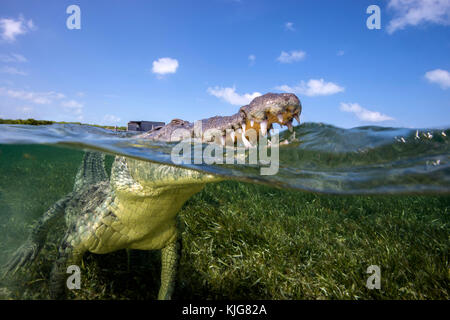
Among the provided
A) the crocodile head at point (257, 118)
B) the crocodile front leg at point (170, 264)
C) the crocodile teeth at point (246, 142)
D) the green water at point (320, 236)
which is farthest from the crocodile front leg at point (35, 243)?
the crocodile teeth at point (246, 142)

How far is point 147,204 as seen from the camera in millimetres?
2154

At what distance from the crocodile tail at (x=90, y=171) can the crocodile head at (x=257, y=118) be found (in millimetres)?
1610

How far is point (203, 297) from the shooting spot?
268 cm

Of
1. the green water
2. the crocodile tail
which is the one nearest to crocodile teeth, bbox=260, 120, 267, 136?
the green water

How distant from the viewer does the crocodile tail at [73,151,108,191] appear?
11.0 ft

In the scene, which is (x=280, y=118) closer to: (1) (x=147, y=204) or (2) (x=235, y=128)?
(2) (x=235, y=128)

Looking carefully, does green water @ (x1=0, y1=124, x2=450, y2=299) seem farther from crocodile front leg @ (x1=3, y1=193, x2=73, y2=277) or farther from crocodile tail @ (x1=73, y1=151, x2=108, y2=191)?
crocodile tail @ (x1=73, y1=151, x2=108, y2=191)

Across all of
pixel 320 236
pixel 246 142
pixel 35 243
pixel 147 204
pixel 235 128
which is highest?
pixel 235 128

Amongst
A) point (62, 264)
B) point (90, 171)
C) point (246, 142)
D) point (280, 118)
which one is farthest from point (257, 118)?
point (90, 171)

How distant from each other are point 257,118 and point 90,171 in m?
2.54

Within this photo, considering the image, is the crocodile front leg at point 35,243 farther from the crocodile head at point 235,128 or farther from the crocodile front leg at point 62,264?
the crocodile head at point 235,128

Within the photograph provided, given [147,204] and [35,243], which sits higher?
[147,204]

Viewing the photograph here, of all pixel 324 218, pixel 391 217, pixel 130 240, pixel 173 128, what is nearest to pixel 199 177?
pixel 130 240

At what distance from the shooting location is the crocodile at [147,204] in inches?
84.3
